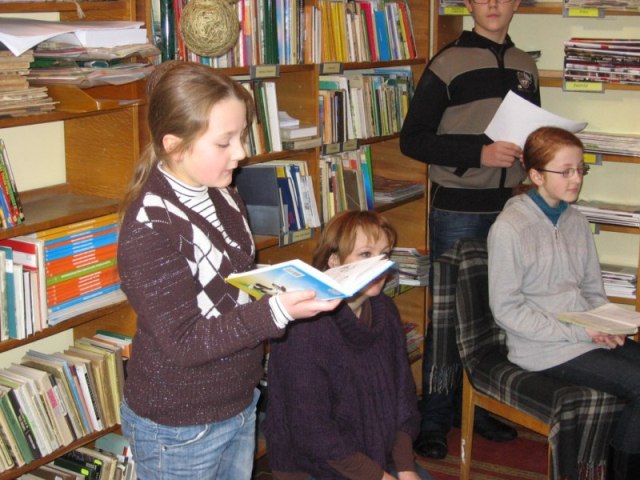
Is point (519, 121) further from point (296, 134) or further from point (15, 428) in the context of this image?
point (15, 428)

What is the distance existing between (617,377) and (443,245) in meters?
0.88

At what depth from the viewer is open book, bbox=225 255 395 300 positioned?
1507mm

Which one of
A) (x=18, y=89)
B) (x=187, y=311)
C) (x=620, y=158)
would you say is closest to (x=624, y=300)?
(x=620, y=158)

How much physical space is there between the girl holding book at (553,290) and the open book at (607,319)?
0.04 m

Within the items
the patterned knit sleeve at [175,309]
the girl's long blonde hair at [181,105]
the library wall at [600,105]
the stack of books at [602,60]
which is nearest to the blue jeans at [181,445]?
the patterned knit sleeve at [175,309]

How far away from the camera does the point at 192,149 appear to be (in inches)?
64.3

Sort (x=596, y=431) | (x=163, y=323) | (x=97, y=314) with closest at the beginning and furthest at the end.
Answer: (x=163, y=323), (x=97, y=314), (x=596, y=431)

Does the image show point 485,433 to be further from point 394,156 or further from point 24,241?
point 24,241

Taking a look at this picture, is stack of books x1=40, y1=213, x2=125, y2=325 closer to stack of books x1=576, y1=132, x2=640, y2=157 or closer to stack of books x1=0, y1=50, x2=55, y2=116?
stack of books x1=0, y1=50, x2=55, y2=116

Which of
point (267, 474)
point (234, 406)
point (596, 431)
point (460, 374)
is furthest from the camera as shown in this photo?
point (460, 374)

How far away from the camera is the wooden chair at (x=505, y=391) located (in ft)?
8.38

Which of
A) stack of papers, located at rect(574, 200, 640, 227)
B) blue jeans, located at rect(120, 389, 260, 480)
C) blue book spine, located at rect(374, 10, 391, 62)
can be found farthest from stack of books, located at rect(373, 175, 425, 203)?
blue jeans, located at rect(120, 389, 260, 480)

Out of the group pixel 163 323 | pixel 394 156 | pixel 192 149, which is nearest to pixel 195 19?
pixel 192 149

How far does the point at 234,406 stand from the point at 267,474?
1446mm
